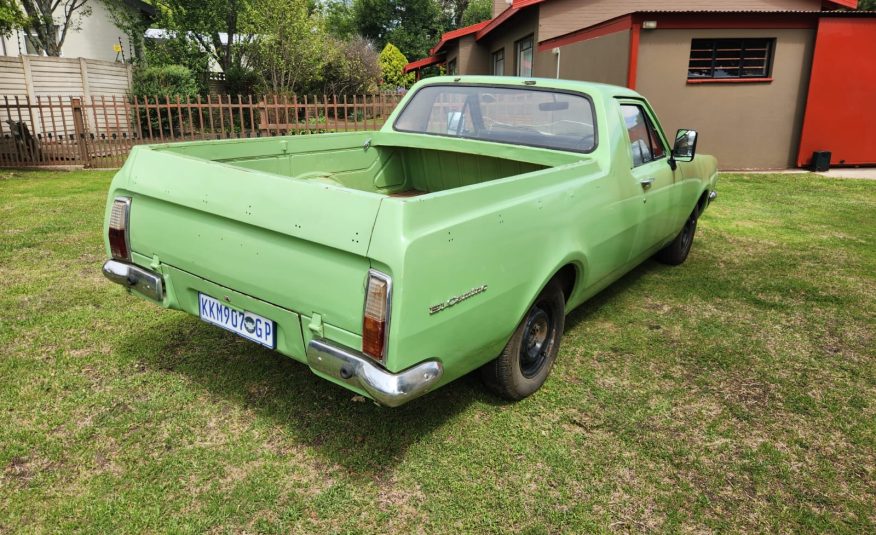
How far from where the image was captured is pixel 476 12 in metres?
63.9

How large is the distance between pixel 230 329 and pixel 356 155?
2.07 meters

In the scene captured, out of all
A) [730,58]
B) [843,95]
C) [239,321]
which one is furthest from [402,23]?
[239,321]

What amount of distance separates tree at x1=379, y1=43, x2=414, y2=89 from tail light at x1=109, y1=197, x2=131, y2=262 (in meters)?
37.3

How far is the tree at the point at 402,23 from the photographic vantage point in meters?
58.8

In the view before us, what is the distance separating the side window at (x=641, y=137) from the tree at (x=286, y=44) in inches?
797

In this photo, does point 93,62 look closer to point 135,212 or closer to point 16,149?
point 16,149

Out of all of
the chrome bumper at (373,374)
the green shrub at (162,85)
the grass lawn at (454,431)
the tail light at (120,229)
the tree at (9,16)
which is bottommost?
the grass lawn at (454,431)

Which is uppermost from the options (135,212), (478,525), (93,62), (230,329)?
(93,62)

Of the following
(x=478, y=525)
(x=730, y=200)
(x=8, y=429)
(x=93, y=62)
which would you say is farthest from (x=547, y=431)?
(x=93, y=62)

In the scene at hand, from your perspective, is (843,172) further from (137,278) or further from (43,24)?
(43,24)

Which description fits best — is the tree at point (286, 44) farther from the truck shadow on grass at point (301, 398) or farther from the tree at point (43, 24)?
the truck shadow on grass at point (301, 398)

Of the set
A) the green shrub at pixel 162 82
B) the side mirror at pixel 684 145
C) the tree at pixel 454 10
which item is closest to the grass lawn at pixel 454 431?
the side mirror at pixel 684 145

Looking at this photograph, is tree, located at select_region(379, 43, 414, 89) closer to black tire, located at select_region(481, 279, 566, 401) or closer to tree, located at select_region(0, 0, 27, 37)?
tree, located at select_region(0, 0, 27, 37)

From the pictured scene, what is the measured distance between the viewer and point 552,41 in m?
15.2
